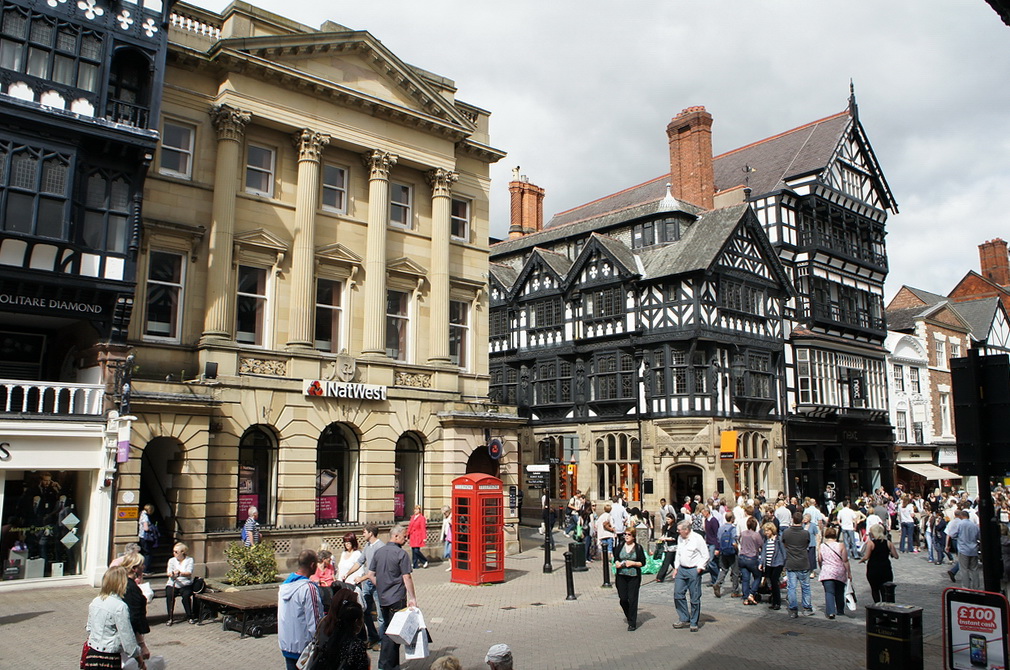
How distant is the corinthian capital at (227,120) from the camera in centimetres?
2194

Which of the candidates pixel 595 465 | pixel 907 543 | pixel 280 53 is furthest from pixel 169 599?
pixel 595 465

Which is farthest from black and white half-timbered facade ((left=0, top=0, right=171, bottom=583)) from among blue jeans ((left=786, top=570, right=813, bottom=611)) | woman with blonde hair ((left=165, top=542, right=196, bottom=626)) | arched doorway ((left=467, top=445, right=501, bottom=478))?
blue jeans ((left=786, top=570, right=813, bottom=611))

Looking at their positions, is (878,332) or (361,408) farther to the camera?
(878,332)

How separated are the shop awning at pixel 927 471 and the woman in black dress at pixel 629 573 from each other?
39.3 m

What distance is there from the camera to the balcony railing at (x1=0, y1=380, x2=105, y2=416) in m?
17.4

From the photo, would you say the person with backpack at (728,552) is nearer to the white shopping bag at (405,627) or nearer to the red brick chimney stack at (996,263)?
the white shopping bag at (405,627)

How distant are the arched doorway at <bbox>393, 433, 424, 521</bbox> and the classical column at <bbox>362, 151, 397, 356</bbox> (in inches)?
124

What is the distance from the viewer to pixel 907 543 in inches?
1037

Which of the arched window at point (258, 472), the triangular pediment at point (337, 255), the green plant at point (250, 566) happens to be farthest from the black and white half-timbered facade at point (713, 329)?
the green plant at point (250, 566)

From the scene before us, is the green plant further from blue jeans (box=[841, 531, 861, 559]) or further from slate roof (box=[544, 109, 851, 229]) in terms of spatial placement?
slate roof (box=[544, 109, 851, 229])

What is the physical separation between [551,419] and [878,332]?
19732mm

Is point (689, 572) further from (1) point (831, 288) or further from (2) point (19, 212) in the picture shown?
(1) point (831, 288)

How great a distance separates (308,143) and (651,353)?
18.5 m

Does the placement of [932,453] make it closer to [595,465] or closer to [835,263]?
[835,263]
